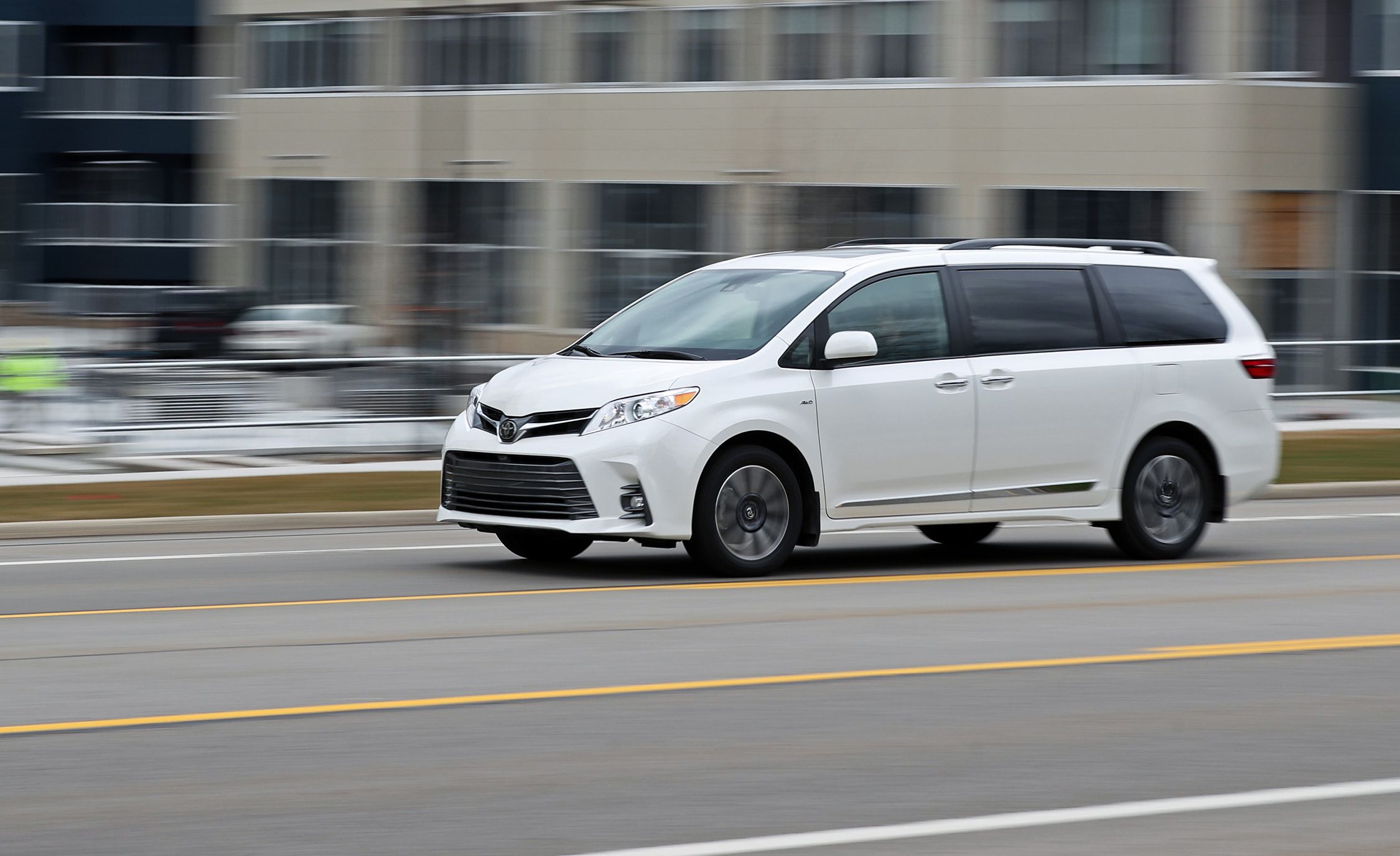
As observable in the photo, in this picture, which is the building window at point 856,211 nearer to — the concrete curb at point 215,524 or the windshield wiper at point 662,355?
the concrete curb at point 215,524

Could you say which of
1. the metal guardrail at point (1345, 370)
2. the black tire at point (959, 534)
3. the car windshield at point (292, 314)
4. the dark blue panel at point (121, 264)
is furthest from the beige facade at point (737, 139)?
the black tire at point (959, 534)

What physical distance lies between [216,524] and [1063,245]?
21.1 feet

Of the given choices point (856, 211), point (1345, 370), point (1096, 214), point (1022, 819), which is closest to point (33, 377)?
point (1022, 819)

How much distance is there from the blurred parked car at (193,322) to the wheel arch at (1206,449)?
1831 centimetres

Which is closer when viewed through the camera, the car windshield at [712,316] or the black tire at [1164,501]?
the car windshield at [712,316]

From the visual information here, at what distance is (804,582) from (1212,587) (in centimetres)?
221

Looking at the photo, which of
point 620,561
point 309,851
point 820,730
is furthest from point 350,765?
point 620,561

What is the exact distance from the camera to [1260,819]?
6027mm

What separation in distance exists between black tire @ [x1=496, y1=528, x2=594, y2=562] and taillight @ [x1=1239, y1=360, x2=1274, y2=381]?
4.16 metres

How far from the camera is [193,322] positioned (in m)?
36.2

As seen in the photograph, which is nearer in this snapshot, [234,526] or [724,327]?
[724,327]

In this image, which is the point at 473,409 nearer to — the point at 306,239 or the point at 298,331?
the point at 298,331

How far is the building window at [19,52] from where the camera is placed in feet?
183

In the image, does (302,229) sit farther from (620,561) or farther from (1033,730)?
(1033,730)
